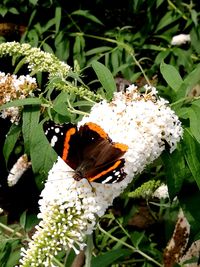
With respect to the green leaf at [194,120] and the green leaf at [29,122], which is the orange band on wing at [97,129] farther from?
the green leaf at [29,122]

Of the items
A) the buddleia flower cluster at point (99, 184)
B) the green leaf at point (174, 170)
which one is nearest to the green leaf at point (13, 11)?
the buddleia flower cluster at point (99, 184)

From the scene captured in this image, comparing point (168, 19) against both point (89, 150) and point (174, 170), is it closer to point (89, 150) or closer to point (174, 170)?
point (174, 170)

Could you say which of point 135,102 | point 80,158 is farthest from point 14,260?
point 135,102

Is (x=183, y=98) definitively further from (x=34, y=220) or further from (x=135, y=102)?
(x=34, y=220)

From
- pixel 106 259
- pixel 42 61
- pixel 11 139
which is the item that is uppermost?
pixel 42 61

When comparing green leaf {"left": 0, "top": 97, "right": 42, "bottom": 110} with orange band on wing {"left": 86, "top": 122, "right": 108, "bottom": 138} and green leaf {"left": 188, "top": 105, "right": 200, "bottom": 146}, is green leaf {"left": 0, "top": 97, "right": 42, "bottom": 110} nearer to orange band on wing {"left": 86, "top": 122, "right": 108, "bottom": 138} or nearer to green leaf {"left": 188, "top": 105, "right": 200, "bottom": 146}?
orange band on wing {"left": 86, "top": 122, "right": 108, "bottom": 138}

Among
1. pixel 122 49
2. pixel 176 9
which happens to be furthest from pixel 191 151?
pixel 176 9

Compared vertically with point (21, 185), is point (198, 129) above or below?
above
